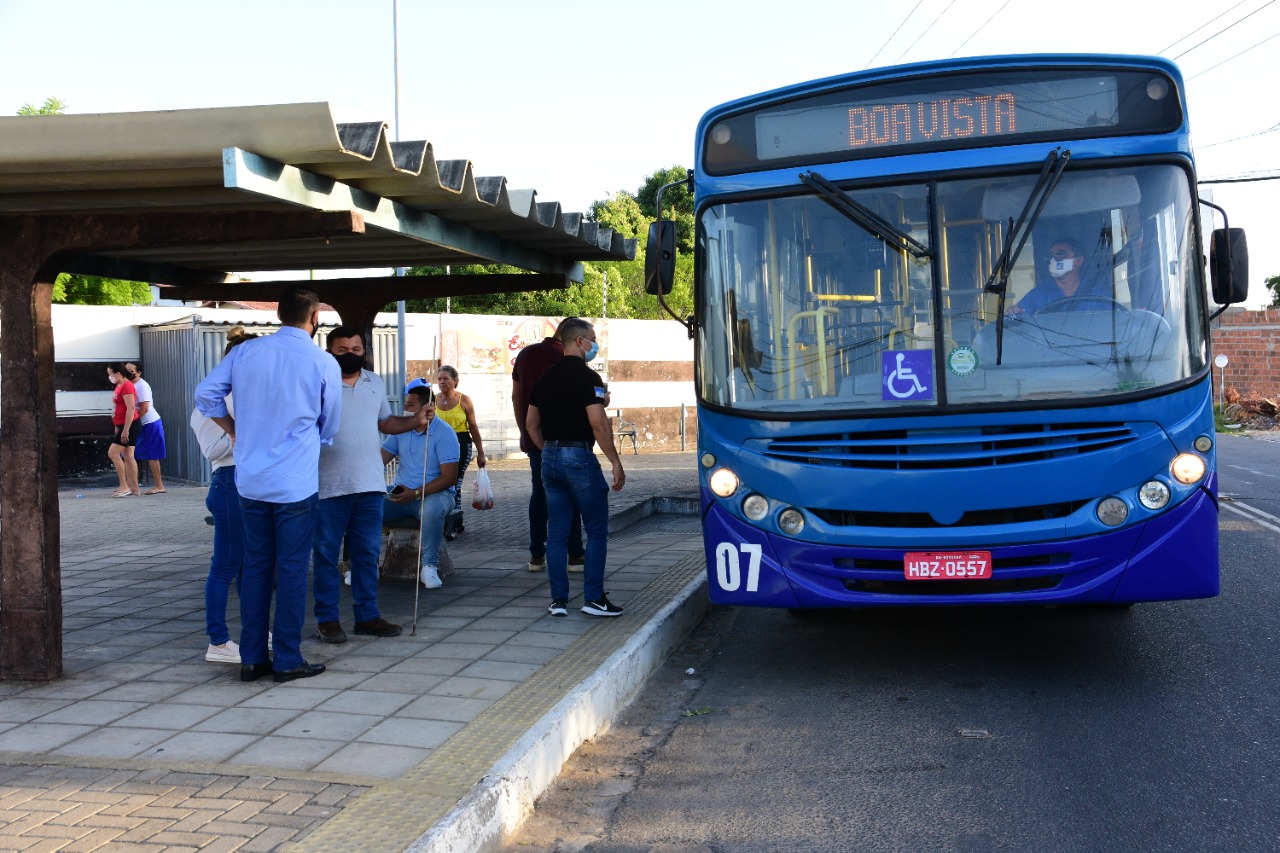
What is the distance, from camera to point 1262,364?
46.5m

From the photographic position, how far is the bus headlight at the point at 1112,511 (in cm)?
590

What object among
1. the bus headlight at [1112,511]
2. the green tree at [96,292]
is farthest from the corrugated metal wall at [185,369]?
the green tree at [96,292]

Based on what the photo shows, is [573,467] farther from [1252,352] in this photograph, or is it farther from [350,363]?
[1252,352]

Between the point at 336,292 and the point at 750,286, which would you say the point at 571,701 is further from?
the point at 336,292

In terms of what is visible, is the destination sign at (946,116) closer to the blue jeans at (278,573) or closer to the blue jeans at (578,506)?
the blue jeans at (578,506)

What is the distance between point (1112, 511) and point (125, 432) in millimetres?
14596

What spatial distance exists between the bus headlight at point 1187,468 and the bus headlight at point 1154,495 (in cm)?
9

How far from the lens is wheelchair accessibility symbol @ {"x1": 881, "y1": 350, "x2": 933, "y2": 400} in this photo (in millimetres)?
6180

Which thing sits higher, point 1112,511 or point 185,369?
point 185,369

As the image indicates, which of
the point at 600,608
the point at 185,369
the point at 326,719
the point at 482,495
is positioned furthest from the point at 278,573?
the point at 185,369

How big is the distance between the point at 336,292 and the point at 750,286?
447cm

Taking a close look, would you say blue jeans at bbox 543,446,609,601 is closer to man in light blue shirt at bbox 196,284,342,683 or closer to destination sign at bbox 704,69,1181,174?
man in light blue shirt at bbox 196,284,342,683

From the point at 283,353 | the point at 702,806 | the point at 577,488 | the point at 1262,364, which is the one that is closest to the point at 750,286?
the point at 577,488

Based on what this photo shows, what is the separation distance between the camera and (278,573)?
Answer: 6059mm
